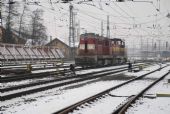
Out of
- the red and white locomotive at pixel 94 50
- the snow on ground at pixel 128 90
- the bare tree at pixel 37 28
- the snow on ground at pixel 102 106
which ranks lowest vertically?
the snow on ground at pixel 128 90

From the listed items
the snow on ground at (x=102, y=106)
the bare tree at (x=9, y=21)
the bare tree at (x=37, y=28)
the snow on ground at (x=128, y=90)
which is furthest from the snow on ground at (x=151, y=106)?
the bare tree at (x=37, y=28)

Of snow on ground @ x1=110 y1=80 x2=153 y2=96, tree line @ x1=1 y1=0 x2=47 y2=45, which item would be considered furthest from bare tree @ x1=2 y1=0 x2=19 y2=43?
snow on ground @ x1=110 y1=80 x2=153 y2=96

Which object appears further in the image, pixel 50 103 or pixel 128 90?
pixel 128 90

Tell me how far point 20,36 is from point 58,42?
59.9 feet

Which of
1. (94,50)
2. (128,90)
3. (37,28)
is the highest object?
(37,28)

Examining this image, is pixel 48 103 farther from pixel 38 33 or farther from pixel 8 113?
pixel 38 33

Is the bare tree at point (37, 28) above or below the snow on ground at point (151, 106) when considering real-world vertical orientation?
above

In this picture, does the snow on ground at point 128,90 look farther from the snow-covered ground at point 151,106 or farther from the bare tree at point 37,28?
the bare tree at point 37,28

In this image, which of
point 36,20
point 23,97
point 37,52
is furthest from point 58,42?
point 23,97

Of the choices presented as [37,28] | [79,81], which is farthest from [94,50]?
[37,28]

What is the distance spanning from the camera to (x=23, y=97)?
42.5 feet

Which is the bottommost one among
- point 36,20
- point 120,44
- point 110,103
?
point 110,103

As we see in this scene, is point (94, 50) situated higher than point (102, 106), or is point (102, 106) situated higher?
point (94, 50)

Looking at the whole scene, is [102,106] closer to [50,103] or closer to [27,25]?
[50,103]
